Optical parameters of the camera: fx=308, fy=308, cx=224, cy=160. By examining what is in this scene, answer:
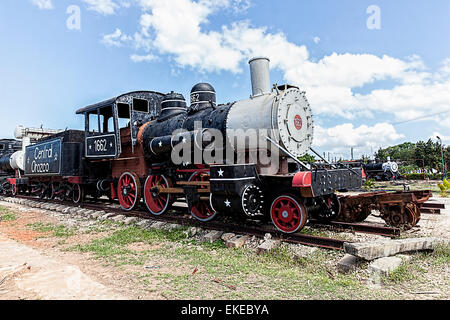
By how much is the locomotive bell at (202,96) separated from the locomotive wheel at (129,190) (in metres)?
2.77

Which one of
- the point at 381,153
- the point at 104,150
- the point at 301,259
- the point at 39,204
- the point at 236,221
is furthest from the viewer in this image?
the point at 381,153

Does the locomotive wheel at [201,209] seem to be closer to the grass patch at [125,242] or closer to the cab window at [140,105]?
the grass patch at [125,242]

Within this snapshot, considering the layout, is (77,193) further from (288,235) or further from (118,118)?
(288,235)

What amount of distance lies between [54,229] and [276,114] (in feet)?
19.5

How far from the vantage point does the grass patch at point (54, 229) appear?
6799mm

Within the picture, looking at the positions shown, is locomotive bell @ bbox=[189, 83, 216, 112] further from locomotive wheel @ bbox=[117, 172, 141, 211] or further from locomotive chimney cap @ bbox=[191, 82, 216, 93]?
locomotive wheel @ bbox=[117, 172, 141, 211]

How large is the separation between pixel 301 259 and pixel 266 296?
1.23 m

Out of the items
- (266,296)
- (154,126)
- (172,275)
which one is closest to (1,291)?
(172,275)

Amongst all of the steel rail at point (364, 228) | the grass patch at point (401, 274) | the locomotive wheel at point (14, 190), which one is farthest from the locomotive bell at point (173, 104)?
the locomotive wheel at point (14, 190)

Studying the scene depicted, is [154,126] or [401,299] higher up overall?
[154,126]

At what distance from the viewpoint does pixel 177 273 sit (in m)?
4.16

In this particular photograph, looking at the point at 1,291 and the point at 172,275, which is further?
the point at 172,275

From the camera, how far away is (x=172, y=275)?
404 centimetres
